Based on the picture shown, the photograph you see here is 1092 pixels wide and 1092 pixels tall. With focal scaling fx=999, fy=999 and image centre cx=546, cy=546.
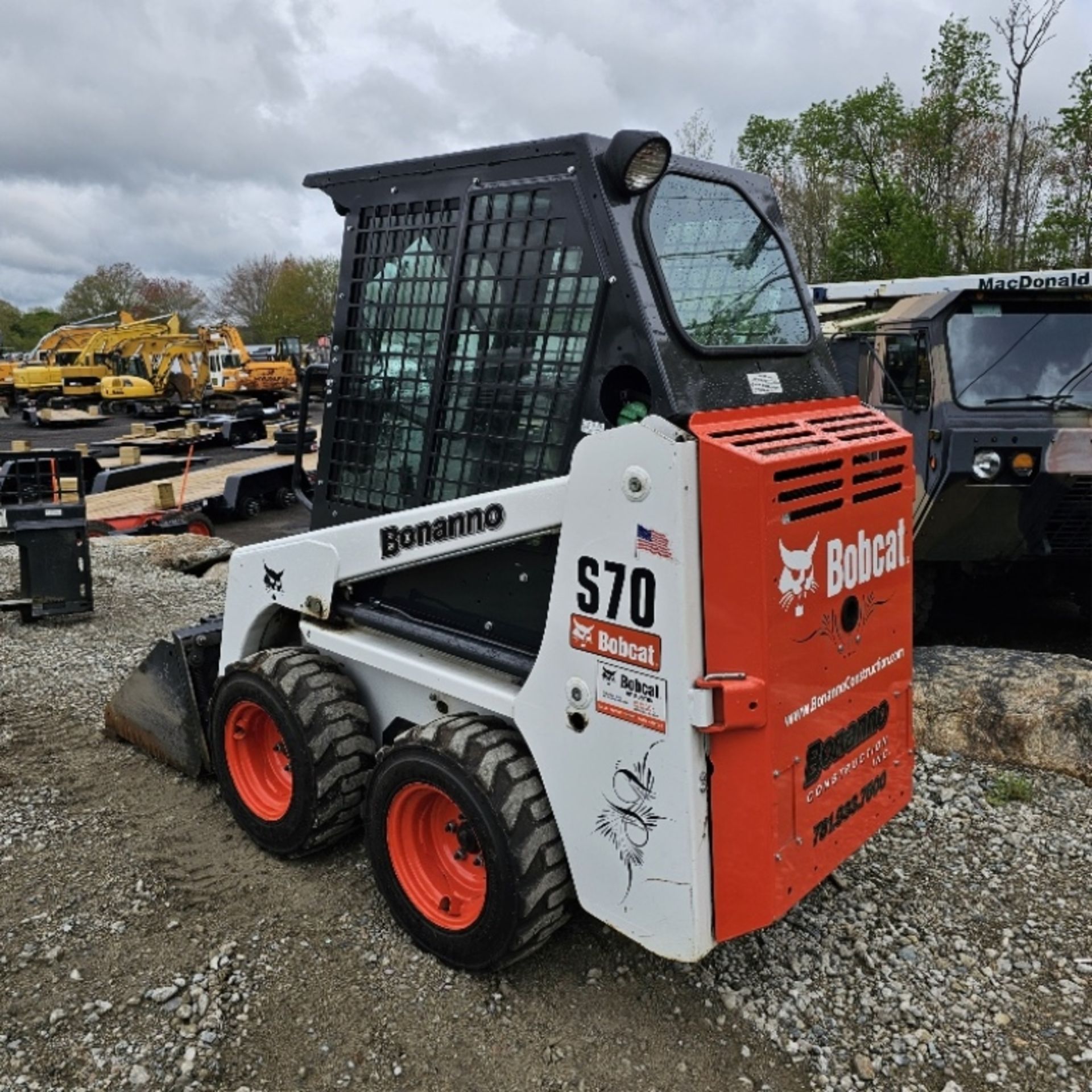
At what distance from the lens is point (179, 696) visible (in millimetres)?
4348

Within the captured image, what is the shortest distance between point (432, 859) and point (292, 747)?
0.66m

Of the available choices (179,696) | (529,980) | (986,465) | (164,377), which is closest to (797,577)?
(529,980)

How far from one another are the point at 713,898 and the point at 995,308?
16.1ft

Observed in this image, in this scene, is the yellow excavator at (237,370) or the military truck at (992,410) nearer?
the military truck at (992,410)

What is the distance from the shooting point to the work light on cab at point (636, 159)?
2691 mm

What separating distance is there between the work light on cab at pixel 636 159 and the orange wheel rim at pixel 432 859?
1.88 m

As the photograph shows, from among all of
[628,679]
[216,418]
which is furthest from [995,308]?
[216,418]

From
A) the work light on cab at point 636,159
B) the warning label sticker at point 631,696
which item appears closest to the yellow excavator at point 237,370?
the work light on cab at point 636,159

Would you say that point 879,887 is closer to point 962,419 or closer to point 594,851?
point 594,851

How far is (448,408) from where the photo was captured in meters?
3.32

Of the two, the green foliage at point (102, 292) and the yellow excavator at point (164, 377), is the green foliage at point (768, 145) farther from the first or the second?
the green foliage at point (102, 292)

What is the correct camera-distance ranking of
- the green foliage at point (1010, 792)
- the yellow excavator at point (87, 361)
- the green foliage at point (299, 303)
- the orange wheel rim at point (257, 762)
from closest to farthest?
the orange wheel rim at point (257, 762) < the green foliage at point (1010, 792) < the yellow excavator at point (87, 361) < the green foliage at point (299, 303)

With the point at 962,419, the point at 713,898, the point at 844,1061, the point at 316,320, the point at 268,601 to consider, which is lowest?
the point at 844,1061

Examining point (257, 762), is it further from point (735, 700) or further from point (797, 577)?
point (797, 577)
